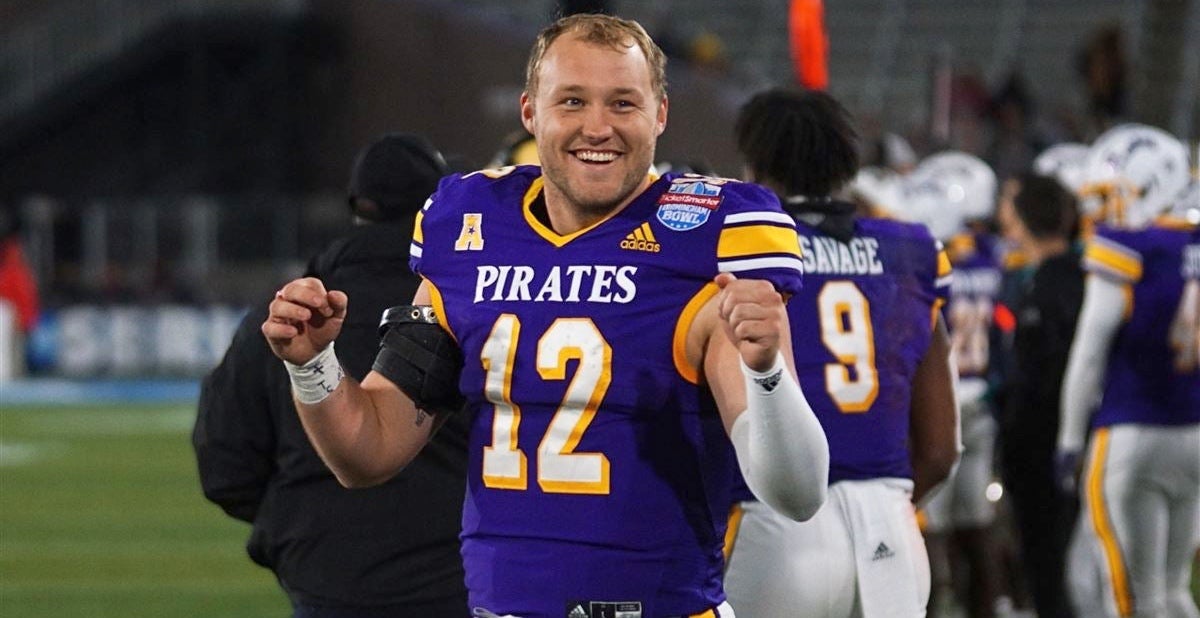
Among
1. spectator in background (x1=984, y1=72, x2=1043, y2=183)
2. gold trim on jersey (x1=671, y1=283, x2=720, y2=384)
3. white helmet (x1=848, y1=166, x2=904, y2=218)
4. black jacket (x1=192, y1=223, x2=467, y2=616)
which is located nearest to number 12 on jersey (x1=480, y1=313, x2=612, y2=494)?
gold trim on jersey (x1=671, y1=283, x2=720, y2=384)

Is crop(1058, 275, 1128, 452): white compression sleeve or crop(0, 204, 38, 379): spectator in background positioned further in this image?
crop(0, 204, 38, 379): spectator in background

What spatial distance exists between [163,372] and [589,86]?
22.6 m

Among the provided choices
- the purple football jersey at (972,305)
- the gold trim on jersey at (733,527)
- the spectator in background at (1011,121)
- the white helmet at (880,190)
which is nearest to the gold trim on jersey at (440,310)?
the gold trim on jersey at (733,527)

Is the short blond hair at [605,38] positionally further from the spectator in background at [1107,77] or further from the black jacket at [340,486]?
the spectator in background at [1107,77]

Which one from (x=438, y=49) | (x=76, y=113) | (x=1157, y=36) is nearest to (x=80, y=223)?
(x=76, y=113)

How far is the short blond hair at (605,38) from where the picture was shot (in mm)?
3605

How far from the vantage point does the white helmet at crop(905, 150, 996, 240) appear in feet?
31.5

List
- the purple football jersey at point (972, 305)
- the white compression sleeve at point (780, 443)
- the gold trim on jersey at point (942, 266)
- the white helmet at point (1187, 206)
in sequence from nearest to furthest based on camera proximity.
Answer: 1. the white compression sleeve at point (780, 443)
2. the gold trim on jersey at point (942, 266)
3. the white helmet at point (1187, 206)
4. the purple football jersey at point (972, 305)

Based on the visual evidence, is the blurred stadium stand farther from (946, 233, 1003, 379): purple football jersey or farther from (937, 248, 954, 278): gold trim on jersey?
(937, 248, 954, 278): gold trim on jersey

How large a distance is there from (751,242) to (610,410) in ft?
1.21

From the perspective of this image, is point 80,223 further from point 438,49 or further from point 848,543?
point 848,543

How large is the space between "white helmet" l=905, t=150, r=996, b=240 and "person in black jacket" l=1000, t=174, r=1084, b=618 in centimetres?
64

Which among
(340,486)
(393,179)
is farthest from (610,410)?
(393,179)

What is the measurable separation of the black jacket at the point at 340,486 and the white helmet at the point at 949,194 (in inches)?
195
